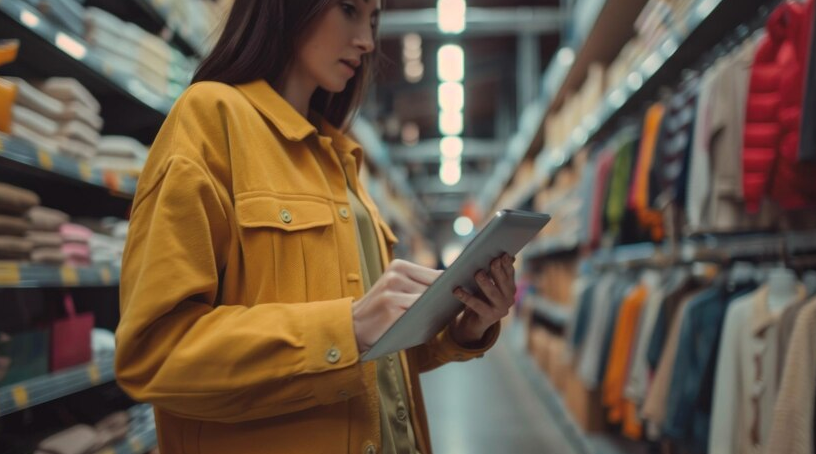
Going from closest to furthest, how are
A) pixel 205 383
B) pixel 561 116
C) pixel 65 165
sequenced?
pixel 205 383 → pixel 65 165 → pixel 561 116

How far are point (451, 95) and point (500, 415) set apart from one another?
6.69 m

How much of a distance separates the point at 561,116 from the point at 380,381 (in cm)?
497

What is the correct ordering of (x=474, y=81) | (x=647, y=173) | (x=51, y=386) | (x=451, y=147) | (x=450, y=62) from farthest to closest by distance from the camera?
(x=451, y=147) < (x=474, y=81) < (x=450, y=62) < (x=647, y=173) < (x=51, y=386)

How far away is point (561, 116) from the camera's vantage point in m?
5.70

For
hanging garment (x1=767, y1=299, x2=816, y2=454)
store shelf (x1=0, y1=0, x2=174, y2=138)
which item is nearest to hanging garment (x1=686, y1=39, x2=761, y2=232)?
hanging garment (x1=767, y1=299, x2=816, y2=454)

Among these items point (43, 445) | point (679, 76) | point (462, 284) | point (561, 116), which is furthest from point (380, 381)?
point (561, 116)

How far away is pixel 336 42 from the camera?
44.4 inches

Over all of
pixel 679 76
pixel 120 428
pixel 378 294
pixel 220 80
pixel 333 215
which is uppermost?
pixel 679 76

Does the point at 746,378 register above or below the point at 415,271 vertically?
below

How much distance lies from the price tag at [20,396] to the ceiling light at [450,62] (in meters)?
7.63

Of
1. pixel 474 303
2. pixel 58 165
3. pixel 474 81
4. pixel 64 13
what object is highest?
pixel 474 81

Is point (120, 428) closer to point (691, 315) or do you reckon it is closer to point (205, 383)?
point (205, 383)

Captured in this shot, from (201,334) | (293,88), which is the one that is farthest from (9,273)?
(201,334)

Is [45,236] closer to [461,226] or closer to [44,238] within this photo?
[44,238]
